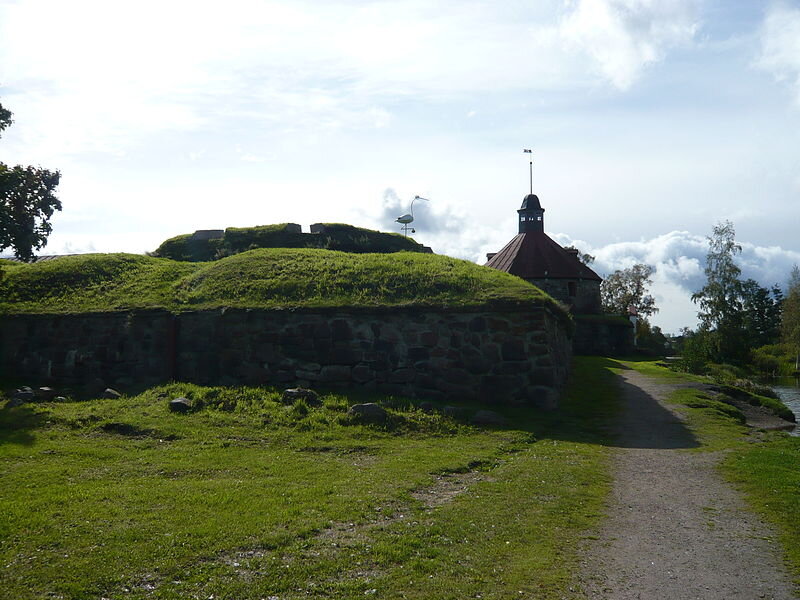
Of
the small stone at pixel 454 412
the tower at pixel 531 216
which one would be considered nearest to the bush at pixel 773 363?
the tower at pixel 531 216

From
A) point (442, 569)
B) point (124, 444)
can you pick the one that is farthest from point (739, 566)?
point (124, 444)

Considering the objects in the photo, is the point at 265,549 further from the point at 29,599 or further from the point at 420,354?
the point at 420,354

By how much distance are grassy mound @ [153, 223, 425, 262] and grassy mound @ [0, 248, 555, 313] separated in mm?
2498

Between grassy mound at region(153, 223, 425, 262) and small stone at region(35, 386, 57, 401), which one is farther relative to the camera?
grassy mound at region(153, 223, 425, 262)

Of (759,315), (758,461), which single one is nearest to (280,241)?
(758,461)

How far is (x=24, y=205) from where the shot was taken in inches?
636

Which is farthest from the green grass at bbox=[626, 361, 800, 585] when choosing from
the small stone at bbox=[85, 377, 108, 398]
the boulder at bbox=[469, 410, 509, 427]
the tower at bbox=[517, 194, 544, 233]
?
the tower at bbox=[517, 194, 544, 233]


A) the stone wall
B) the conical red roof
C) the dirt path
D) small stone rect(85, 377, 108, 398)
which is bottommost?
the dirt path

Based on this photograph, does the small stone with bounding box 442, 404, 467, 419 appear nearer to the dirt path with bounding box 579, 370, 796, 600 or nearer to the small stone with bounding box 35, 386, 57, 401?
the dirt path with bounding box 579, 370, 796, 600

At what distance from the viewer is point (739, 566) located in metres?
5.94

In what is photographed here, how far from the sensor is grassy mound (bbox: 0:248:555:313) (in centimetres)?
1523

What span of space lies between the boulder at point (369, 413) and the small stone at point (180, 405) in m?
3.07

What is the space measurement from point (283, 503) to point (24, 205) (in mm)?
12773

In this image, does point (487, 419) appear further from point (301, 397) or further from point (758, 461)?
point (758, 461)
